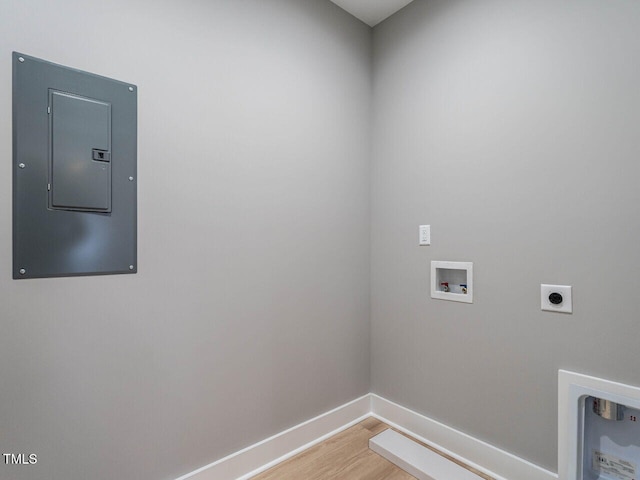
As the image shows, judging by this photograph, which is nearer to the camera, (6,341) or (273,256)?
(6,341)

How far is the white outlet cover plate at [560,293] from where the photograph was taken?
135cm

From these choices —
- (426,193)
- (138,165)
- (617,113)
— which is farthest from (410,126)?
(138,165)

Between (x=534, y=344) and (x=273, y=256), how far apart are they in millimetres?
1331

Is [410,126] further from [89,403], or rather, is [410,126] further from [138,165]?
[89,403]

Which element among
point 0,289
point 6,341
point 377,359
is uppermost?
point 0,289

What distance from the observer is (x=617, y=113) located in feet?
4.07

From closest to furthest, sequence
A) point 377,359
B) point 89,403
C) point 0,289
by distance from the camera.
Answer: point 0,289, point 89,403, point 377,359

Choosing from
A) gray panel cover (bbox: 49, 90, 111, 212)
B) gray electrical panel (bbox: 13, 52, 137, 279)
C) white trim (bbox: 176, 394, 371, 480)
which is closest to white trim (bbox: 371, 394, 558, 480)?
white trim (bbox: 176, 394, 371, 480)

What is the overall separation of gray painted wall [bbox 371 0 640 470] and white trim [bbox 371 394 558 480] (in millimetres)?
45

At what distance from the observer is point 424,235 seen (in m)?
1.87

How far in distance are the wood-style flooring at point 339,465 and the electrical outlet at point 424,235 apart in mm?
1181

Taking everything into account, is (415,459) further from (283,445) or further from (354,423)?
(283,445)

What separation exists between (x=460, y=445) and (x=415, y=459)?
0.86 feet

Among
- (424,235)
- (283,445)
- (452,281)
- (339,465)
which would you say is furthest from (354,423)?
(424,235)
